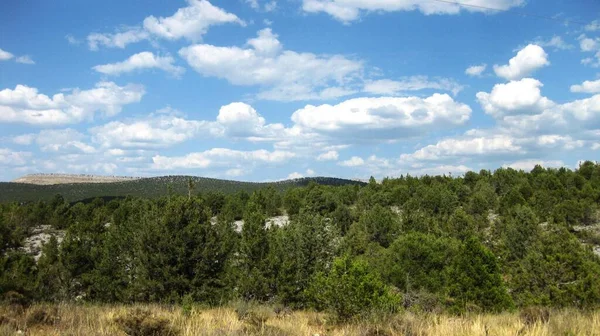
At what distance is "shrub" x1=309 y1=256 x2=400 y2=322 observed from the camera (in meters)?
8.66

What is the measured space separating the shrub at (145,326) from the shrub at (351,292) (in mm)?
3398

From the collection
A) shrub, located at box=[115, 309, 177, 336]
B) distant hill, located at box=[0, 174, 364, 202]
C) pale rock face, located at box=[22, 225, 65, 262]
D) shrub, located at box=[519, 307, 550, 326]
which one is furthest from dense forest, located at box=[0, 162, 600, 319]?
distant hill, located at box=[0, 174, 364, 202]

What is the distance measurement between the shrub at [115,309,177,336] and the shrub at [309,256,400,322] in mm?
3398

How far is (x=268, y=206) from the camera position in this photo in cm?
9438

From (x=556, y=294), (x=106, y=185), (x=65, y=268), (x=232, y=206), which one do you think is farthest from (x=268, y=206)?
(x=106, y=185)

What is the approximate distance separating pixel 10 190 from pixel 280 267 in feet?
518

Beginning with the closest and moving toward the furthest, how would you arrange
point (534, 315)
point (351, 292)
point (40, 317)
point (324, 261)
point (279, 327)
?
1. point (279, 327)
2. point (40, 317)
3. point (534, 315)
4. point (351, 292)
5. point (324, 261)

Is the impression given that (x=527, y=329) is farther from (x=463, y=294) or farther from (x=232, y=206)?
(x=232, y=206)

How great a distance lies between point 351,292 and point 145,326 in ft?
16.5

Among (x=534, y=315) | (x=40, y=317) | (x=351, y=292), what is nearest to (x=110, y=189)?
(x=351, y=292)

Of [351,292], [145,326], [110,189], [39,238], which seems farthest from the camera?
[110,189]

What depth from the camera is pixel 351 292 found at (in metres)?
9.80

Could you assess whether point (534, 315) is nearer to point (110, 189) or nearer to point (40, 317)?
point (40, 317)

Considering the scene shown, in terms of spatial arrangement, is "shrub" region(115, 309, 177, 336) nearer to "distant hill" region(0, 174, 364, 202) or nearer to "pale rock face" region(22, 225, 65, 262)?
"pale rock face" region(22, 225, 65, 262)
